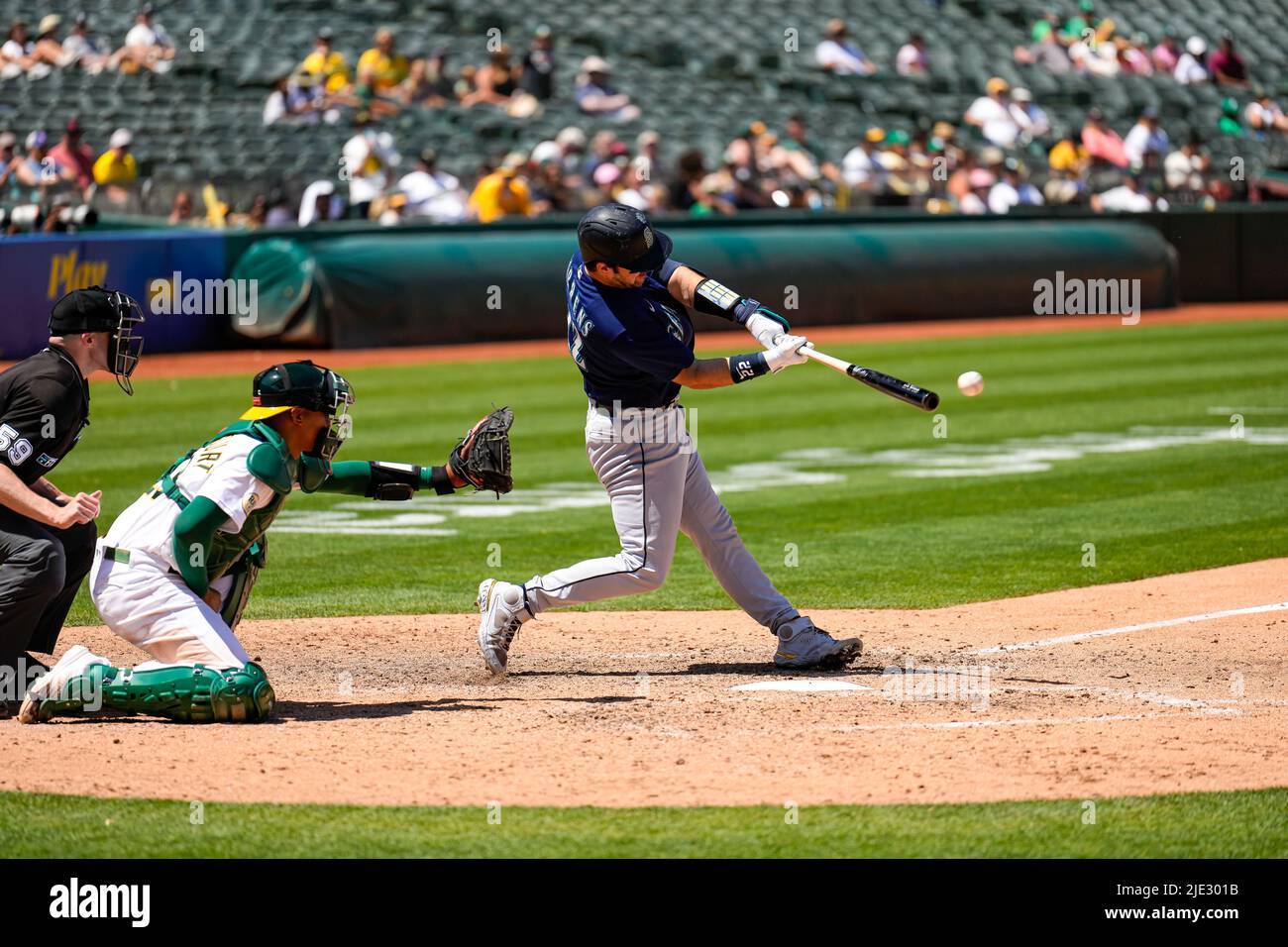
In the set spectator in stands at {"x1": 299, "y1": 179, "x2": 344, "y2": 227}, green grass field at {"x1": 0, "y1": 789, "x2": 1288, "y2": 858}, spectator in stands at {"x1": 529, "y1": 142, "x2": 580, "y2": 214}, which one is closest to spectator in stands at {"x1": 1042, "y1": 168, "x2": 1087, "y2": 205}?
spectator in stands at {"x1": 529, "y1": 142, "x2": 580, "y2": 214}

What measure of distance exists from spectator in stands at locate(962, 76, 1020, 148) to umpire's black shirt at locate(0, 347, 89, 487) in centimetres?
2392

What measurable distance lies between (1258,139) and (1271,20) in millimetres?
7082

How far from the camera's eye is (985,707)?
253 inches

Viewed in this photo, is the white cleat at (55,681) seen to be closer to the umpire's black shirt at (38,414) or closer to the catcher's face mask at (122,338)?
the umpire's black shirt at (38,414)

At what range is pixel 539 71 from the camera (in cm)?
2595

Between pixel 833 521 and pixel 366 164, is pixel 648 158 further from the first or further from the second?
pixel 833 521

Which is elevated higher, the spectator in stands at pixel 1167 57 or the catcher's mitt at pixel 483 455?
the spectator in stands at pixel 1167 57

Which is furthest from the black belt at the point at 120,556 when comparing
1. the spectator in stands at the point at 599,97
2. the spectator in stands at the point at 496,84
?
the spectator in stands at the point at 599,97

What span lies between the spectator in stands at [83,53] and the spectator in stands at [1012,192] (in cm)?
1268

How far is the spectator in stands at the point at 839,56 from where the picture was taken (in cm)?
3017

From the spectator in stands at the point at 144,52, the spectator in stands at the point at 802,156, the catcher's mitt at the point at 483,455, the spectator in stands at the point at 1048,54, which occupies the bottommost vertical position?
the catcher's mitt at the point at 483,455

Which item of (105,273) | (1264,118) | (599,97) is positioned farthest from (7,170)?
(1264,118)

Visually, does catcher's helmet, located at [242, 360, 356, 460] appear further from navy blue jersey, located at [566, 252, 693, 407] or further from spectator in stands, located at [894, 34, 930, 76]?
spectator in stands, located at [894, 34, 930, 76]
